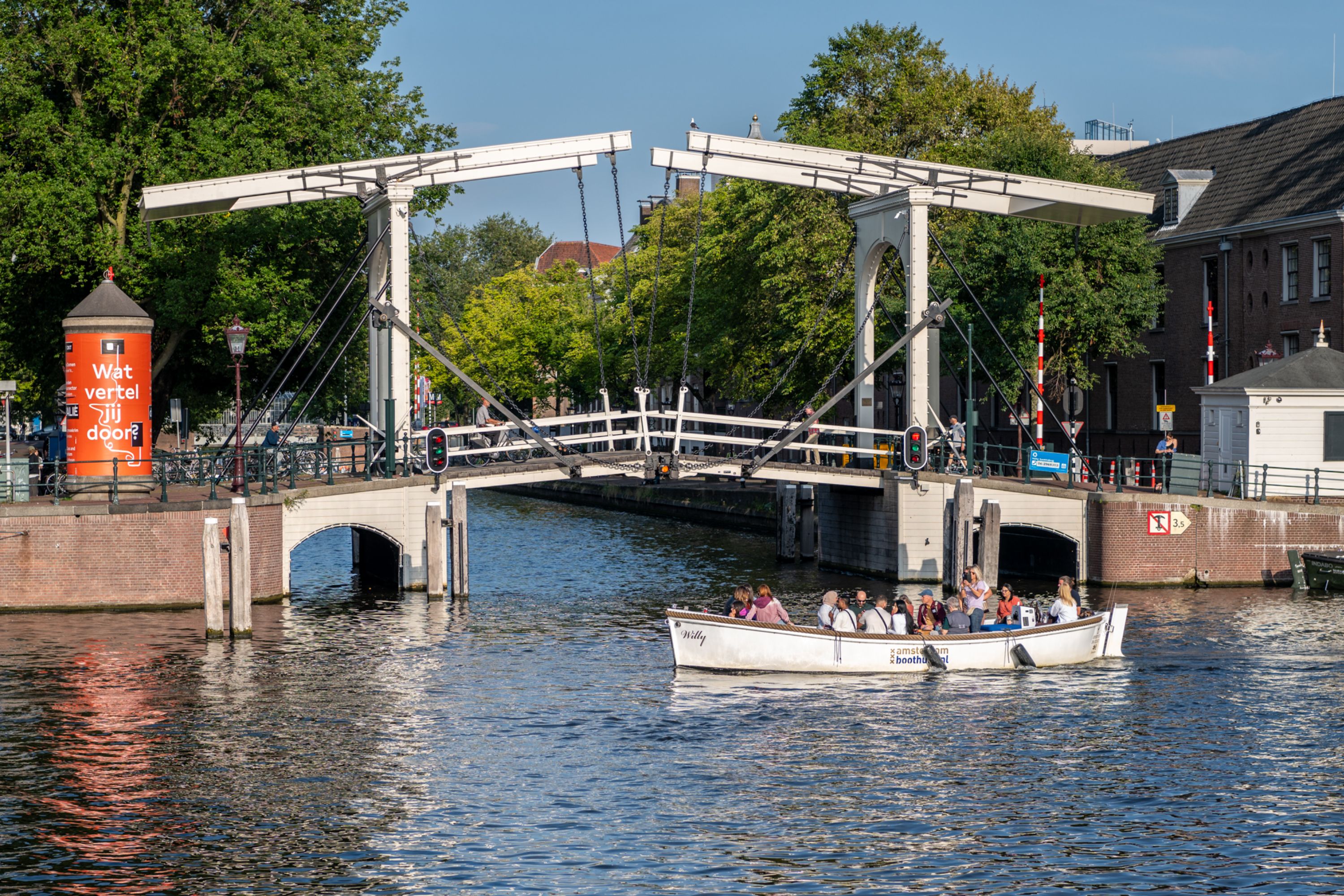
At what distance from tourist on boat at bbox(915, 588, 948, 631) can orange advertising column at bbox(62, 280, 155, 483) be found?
14512 mm

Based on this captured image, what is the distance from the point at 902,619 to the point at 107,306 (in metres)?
16.0

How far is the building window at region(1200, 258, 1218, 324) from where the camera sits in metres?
47.1

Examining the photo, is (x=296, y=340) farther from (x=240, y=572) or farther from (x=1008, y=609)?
(x=1008, y=609)

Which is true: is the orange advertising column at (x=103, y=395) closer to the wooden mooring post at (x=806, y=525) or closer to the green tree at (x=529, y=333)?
the wooden mooring post at (x=806, y=525)

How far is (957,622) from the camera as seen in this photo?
2327 cm

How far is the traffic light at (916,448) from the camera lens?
102 ft

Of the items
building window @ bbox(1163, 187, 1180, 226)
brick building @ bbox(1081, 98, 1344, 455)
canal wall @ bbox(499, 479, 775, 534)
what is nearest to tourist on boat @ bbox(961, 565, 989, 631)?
brick building @ bbox(1081, 98, 1344, 455)

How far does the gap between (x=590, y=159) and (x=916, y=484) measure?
9215 mm

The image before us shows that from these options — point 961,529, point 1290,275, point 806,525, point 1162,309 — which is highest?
point 1290,275

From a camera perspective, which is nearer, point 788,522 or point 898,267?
point 788,522

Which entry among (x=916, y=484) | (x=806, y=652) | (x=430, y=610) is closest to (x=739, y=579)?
(x=916, y=484)

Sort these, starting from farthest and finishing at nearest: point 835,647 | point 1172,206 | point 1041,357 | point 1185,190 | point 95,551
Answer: point 1172,206, point 1185,190, point 1041,357, point 95,551, point 835,647

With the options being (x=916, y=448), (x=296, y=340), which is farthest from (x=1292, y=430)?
(x=296, y=340)

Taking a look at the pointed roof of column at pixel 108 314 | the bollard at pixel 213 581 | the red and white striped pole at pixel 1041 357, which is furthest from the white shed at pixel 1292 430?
the pointed roof of column at pixel 108 314
